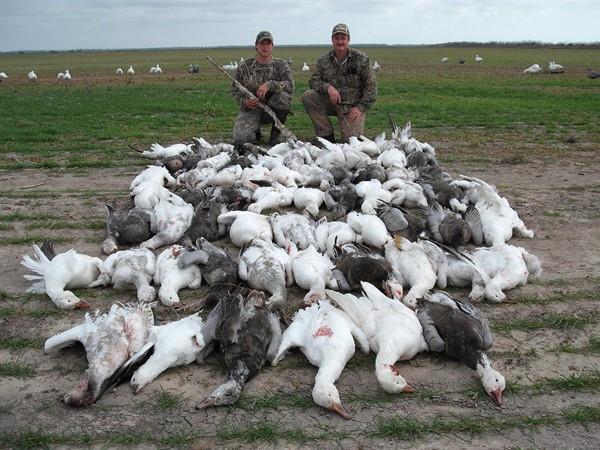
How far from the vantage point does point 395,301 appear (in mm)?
4230

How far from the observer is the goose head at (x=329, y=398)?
3268mm

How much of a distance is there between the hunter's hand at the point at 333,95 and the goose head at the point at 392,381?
6.92 meters

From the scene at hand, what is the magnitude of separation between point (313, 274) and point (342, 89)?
613cm

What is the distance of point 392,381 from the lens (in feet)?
11.3

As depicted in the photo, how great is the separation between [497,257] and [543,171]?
4.13 meters

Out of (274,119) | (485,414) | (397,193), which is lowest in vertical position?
(485,414)

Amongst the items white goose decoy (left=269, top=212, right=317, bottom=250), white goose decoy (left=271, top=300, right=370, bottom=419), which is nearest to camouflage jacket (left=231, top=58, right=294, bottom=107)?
white goose decoy (left=269, top=212, right=317, bottom=250)

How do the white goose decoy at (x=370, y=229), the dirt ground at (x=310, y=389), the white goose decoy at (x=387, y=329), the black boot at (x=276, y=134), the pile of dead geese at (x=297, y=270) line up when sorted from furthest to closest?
the black boot at (x=276, y=134)
the white goose decoy at (x=370, y=229)
the pile of dead geese at (x=297, y=270)
the white goose decoy at (x=387, y=329)
the dirt ground at (x=310, y=389)

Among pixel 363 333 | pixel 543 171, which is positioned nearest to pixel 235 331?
pixel 363 333

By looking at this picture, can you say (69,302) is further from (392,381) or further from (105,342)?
(392,381)

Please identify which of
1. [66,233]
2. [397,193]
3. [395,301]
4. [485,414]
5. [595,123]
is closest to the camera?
[485,414]

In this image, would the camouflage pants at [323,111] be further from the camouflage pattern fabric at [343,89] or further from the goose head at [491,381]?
the goose head at [491,381]

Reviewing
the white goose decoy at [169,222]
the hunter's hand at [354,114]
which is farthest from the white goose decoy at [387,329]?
the hunter's hand at [354,114]

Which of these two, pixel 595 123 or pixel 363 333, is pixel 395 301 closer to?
pixel 363 333
